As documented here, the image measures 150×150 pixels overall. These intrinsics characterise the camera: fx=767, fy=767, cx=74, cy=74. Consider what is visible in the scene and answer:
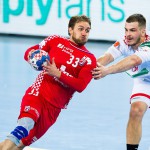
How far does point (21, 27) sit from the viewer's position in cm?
1711

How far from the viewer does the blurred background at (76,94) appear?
8.27 m

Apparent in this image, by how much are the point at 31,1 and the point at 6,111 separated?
7.76 m

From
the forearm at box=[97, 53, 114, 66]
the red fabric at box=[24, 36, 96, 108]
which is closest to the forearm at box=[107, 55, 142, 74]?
the red fabric at box=[24, 36, 96, 108]

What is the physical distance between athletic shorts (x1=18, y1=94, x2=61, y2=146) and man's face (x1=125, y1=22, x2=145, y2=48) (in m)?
1.00

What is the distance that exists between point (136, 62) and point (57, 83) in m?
0.71

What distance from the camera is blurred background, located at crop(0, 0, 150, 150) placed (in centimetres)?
827

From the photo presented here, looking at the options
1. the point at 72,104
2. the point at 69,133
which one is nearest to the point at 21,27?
the point at 72,104

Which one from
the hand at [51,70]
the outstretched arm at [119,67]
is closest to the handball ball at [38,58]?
the hand at [51,70]

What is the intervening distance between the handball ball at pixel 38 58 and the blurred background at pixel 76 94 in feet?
4.95

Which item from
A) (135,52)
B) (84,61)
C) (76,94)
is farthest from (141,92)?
(76,94)

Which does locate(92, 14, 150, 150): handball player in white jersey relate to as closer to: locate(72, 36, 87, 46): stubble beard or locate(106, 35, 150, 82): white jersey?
locate(106, 35, 150, 82): white jersey

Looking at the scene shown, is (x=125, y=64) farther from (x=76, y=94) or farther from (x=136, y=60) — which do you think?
(x=76, y=94)

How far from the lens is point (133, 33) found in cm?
704

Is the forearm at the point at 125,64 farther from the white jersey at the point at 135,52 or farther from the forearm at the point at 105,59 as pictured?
the forearm at the point at 105,59
